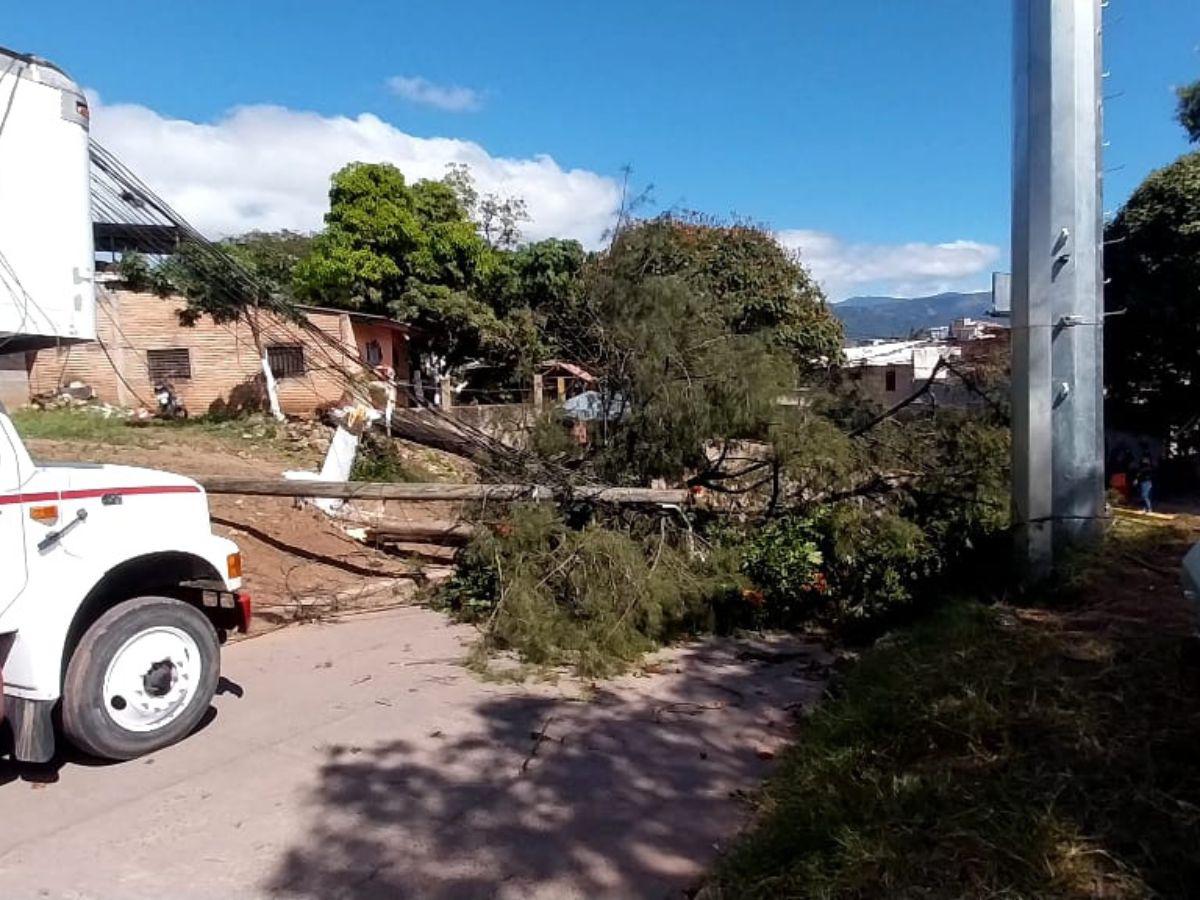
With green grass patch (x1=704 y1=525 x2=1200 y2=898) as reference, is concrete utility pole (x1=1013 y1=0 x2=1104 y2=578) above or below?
above

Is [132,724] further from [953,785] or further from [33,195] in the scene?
[953,785]

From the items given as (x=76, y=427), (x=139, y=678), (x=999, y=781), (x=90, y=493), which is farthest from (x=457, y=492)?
(x=76, y=427)

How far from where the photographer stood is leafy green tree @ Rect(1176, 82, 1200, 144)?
16.5 meters

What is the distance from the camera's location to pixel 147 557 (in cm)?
469

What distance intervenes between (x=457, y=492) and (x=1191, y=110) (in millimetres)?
16729

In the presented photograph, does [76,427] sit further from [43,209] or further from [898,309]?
[898,309]

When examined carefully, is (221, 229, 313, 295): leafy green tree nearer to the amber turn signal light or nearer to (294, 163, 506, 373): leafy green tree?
(294, 163, 506, 373): leafy green tree

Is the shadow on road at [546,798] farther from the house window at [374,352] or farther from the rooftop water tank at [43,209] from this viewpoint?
the house window at [374,352]

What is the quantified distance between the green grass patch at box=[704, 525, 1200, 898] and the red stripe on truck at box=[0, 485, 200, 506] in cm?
350

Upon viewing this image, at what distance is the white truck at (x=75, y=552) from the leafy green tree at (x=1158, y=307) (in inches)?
795

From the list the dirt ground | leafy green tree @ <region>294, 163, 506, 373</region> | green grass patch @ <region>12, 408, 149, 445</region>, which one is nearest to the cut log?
the dirt ground

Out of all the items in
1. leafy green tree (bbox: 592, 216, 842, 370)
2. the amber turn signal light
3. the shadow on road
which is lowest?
the shadow on road

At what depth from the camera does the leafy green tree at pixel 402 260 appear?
2378 centimetres

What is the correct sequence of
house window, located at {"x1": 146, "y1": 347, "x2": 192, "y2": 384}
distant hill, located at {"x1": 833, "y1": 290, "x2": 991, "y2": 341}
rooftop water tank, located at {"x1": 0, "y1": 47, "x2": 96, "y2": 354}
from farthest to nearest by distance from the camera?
distant hill, located at {"x1": 833, "y1": 290, "x2": 991, "y2": 341}, house window, located at {"x1": 146, "y1": 347, "x2": 192, "y2": 384}, rooftop water tank, located at {"x1": 0, "y1": 47, "x2": 96, "y2": 354}
